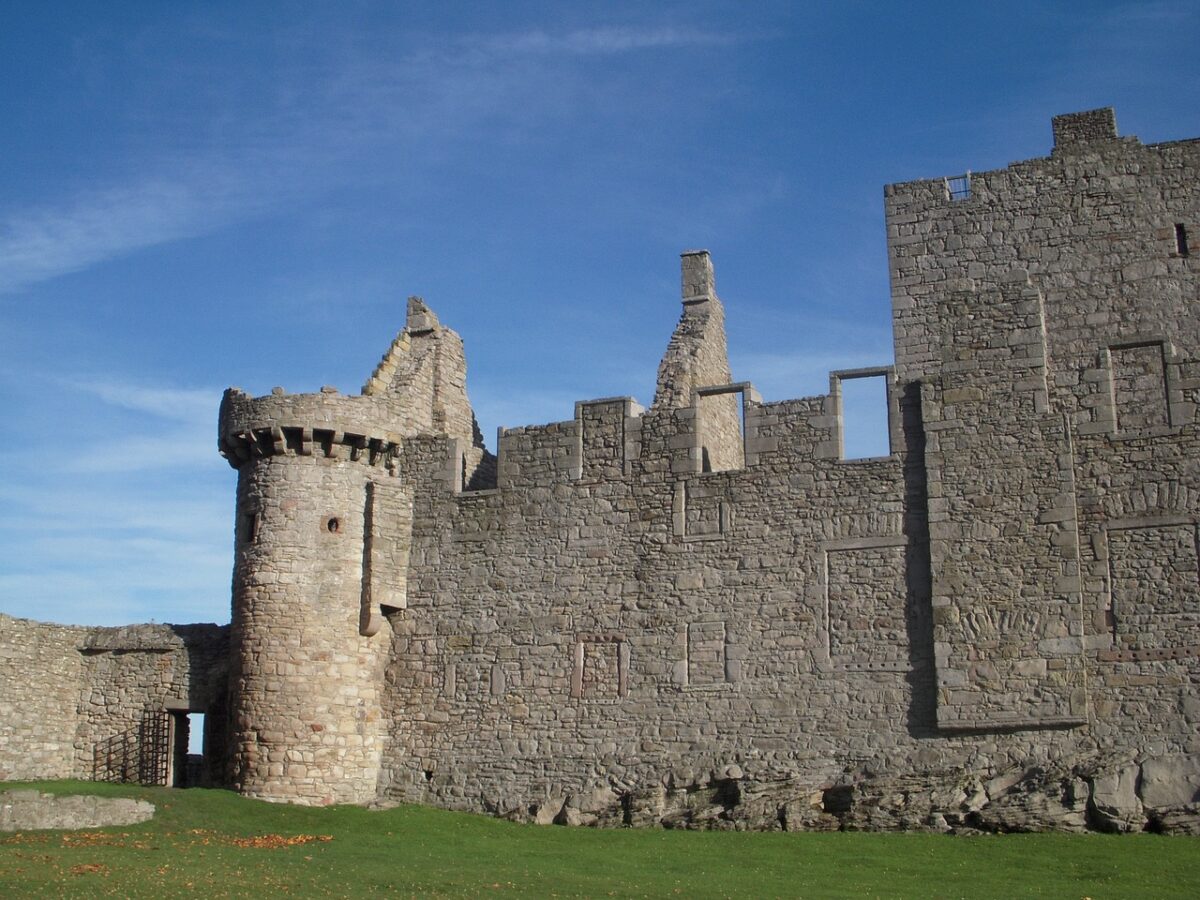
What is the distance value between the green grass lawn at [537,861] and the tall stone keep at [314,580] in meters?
1.44

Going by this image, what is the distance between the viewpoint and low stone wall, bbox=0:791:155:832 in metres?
21.5

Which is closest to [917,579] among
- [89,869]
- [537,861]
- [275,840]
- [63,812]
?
[537,861]

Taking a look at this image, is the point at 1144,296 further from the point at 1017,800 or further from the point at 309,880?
the point at 309,880

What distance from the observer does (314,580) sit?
26.0 m

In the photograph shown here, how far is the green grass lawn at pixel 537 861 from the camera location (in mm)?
18094

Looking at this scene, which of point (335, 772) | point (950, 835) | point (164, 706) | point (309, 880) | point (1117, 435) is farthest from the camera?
point (164, 706)

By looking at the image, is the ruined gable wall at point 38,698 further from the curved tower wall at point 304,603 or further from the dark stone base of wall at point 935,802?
the dark stone base of wall at point 935,802

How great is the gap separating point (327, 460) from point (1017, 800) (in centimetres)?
1194

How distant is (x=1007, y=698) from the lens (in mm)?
22500

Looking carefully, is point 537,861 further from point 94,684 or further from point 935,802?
point 94,684

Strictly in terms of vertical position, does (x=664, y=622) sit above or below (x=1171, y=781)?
above

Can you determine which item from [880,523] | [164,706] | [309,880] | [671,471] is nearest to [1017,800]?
[880,523]

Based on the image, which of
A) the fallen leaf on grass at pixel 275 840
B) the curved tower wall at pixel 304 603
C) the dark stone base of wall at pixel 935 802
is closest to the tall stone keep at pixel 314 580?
the curved tower wall at pixel 304 603

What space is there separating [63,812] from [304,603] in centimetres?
526
